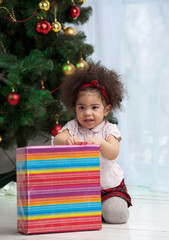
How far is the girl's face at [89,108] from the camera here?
158 cm

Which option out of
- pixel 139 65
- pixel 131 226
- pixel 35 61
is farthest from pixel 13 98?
pixel 139 65

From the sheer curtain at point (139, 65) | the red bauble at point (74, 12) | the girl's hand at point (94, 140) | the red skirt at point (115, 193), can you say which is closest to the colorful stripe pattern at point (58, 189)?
the girl's hand at point (94, 140)

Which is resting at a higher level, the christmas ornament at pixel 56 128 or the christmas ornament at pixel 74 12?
the christmas ornament at pixel 74 12

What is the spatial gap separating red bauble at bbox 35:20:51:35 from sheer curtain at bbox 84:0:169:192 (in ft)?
2.93

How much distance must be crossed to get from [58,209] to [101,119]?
0.47 m

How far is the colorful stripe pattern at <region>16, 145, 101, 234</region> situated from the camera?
127 cm

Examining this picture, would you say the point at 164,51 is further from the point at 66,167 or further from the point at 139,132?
the point at 66,167

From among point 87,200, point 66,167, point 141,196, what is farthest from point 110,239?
point 141,196

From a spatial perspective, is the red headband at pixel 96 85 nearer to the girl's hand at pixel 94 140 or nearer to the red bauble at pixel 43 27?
the girl's hand at pixel 94 140

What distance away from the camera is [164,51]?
269 cm

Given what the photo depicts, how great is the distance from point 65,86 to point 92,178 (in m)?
0.50

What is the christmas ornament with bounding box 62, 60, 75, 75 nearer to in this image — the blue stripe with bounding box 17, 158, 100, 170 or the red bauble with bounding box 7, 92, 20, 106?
the red bauble with bounding box 7, 92, 20, 106

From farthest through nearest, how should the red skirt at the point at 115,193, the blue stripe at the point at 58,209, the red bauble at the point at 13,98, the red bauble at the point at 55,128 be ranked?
the red bauble at the point at 55,128, the red bauble at the point at 13,98, the red skirt at the point at 115,193, the blue stripe at the point at 58,209

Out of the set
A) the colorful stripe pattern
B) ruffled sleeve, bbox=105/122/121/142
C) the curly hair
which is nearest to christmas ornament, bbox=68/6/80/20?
the curly hair
